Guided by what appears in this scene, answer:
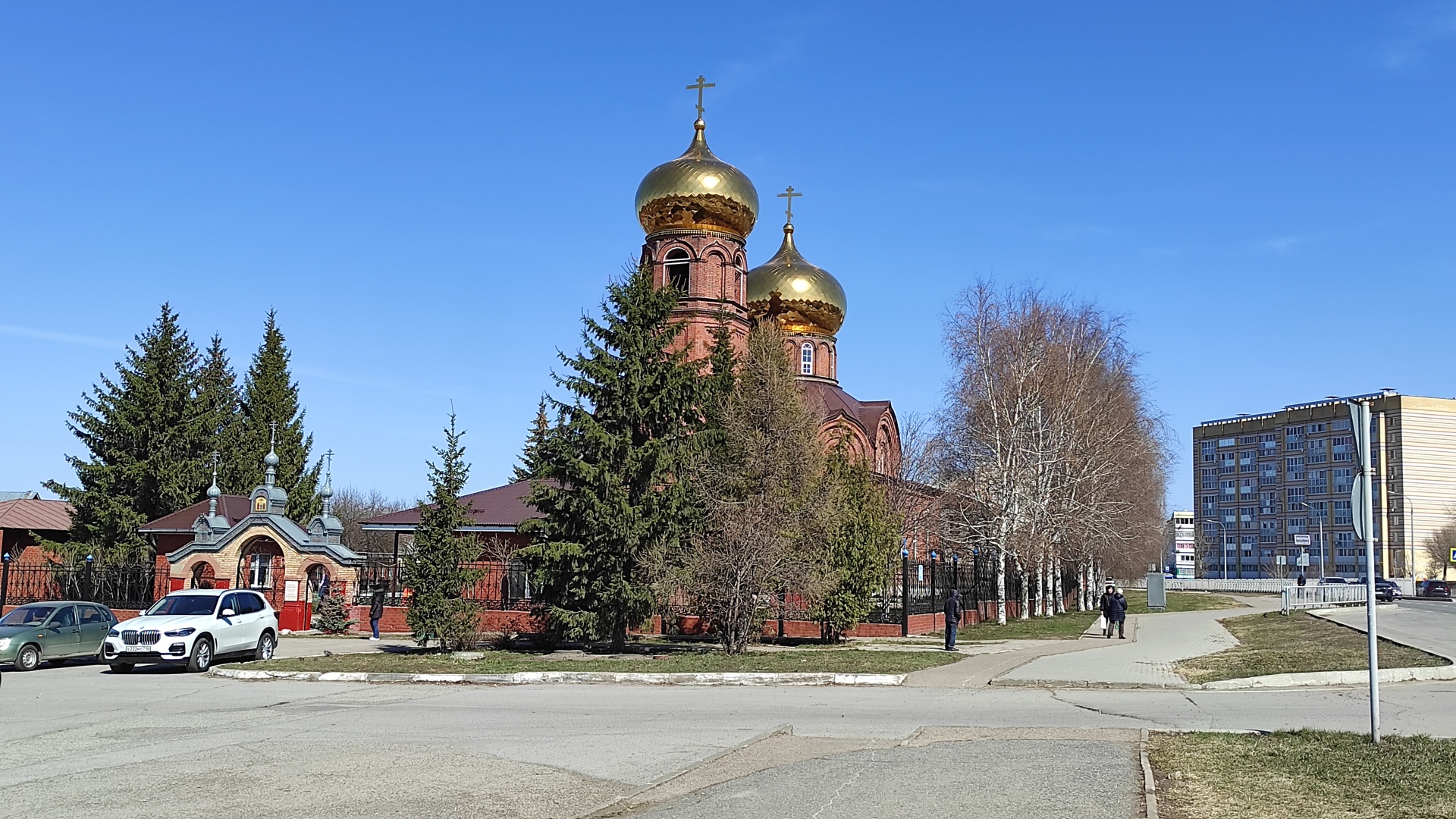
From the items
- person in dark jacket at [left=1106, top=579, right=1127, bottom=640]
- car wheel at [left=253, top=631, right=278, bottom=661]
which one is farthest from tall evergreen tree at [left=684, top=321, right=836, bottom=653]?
car wheel at [left=253, top=631, right=278, bottom=661]

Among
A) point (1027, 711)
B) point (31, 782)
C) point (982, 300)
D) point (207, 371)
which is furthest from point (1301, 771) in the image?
point (207, 371)

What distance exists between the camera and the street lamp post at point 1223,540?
108125 millimetres

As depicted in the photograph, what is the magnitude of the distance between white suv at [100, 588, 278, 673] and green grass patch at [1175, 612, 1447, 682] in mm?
16376

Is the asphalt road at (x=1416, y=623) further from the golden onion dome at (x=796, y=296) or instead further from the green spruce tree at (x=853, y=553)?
the golden onion dome at (x=796, y=296)

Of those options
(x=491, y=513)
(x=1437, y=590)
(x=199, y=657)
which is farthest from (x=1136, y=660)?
(x=1437, y=590)

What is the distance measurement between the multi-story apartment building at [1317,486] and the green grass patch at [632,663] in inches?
2959

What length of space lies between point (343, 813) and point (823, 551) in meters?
17.3

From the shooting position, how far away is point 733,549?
72.9 ft

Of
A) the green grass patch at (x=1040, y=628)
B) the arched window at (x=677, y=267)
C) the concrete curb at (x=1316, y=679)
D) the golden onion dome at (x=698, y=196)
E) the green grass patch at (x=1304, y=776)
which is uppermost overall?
the golden onion dome at (x=698, y=196)

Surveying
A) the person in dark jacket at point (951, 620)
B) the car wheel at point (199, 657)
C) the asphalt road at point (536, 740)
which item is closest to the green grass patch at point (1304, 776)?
the asphalt road at point (536, 740)

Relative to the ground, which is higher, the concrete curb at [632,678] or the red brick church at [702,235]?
the red brick church at [702,235]

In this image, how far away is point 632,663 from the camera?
2042 centimetres

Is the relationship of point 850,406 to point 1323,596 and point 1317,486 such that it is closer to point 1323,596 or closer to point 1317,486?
point 1323,596

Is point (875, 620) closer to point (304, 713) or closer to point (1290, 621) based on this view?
point (1290, 621)
